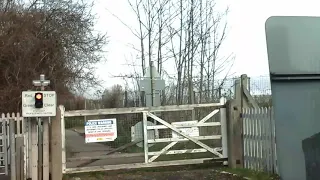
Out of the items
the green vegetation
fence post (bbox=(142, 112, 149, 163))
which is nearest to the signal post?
the green vegetation

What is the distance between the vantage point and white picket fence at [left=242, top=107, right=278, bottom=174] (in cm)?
1052

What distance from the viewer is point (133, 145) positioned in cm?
1265

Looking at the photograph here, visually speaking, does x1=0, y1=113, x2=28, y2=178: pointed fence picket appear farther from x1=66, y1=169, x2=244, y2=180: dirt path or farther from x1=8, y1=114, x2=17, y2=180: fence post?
x1=66, y1=169, x2=244, y2=180: dirt path

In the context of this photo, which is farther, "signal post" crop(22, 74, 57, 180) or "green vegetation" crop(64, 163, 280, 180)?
"green vegetation" crop(64, 163, 280, 180)

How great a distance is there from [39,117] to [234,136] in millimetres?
5036

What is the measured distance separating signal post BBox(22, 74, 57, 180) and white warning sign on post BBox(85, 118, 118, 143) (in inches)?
49.6

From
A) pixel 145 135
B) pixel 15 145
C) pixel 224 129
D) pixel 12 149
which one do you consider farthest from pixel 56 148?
pixel 224 129

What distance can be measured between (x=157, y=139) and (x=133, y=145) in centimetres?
67

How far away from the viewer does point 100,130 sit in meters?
12.2

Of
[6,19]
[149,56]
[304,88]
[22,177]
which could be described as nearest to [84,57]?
[6,19]

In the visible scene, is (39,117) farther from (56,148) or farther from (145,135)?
(145,135)

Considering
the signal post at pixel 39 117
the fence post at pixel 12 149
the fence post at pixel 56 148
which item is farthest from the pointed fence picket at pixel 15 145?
the fence post at pixel 56 148

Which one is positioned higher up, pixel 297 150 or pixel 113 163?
pixel 297 150

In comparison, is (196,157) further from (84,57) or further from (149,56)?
(84,57)
